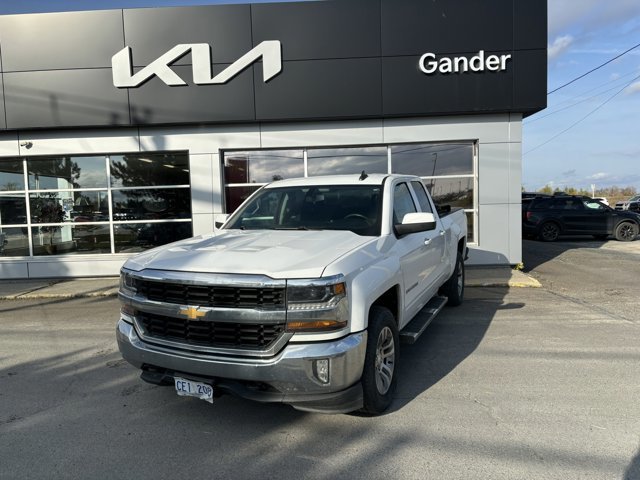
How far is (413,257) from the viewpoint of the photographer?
4.65 m

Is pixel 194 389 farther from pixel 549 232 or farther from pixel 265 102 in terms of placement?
pixel 549 232

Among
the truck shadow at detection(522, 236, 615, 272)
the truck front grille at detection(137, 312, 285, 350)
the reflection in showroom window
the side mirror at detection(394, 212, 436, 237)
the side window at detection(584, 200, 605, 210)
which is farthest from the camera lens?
the side window at detection(584, 200, 605, 210)

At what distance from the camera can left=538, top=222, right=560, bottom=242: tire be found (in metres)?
17.2

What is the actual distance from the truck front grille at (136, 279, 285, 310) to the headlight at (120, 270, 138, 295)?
26 centimetres

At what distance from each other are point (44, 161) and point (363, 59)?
7.96 metres

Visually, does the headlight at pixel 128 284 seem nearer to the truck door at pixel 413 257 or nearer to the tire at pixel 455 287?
the truck door at pixel 413 257

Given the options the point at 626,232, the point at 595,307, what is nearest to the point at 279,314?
the point at 595,307

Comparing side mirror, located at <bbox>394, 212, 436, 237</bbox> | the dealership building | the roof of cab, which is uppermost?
the dealership building

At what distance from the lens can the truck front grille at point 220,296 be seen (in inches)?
127

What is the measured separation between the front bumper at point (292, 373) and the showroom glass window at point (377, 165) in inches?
319

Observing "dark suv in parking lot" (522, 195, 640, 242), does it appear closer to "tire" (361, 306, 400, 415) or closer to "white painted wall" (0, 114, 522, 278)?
"white painted wall" (0, 114, 522, 278)

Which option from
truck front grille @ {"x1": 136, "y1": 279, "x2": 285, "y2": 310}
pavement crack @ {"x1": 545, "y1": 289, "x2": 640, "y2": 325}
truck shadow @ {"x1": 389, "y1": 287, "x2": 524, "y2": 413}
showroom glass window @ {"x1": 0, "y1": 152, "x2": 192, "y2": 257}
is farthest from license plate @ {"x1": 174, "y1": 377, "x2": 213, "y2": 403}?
showroom glass window @ {"x1": 0, "y1": 152, "x2": 192, "y2": 257}

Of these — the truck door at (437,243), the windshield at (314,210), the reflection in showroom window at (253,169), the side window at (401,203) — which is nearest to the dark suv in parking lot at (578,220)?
the reflection in showroom window at (253,169)

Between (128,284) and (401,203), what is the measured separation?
2.81 meters
